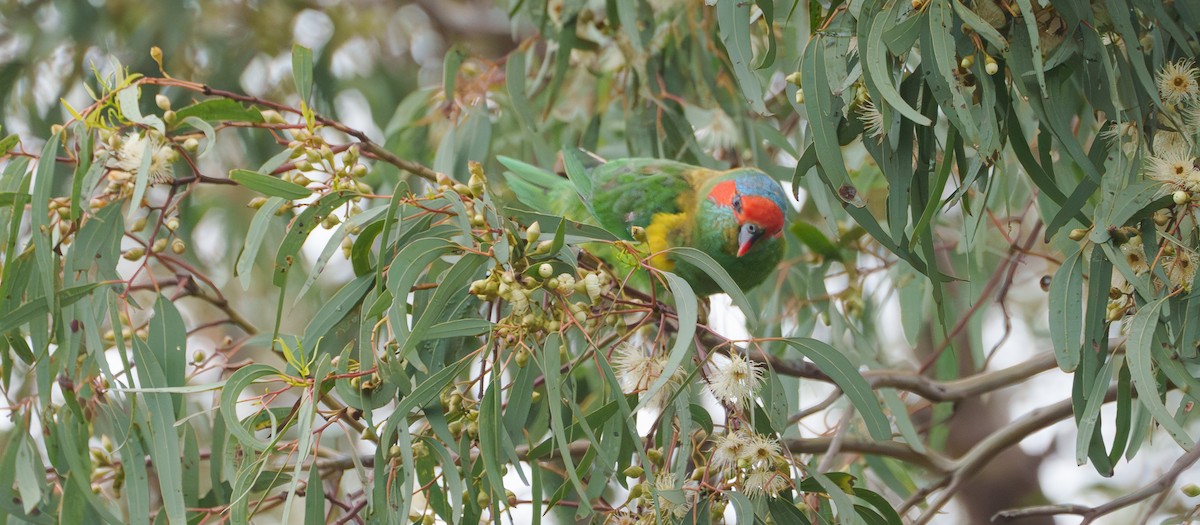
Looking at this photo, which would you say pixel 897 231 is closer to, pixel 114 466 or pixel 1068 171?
pixel 1068 171

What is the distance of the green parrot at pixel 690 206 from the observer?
265cm

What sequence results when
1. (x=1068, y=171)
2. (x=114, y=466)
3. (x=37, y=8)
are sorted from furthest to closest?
(x=37, y=8)
(x=114, y=466)
(x=1068, y=171)

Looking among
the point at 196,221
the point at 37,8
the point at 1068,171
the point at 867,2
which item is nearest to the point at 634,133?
the point at 1068,171

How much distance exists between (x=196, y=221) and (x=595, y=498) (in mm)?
2470

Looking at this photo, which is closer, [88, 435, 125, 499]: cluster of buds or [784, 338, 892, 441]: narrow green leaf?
[784, 338, 892, 441]: narrow green leaf

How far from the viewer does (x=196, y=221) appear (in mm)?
3703

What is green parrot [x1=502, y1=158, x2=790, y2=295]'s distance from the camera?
265cm

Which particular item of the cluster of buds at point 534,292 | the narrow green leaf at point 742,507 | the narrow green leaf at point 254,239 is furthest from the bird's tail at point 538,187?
the narrow green leaf at point 742,507

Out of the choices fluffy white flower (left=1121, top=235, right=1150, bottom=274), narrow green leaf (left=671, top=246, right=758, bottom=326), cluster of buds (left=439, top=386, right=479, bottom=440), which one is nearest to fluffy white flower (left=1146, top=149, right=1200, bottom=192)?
fluffy white flower (left=1121, top=235, right=1150, bottom=274)

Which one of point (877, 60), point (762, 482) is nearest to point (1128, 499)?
point (762, 482)

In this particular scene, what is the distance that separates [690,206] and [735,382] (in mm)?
1336

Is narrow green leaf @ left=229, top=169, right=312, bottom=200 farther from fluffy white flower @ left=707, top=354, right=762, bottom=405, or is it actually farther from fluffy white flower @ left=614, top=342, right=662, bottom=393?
fluffy white flower @ left=707, top=354, right=762, bottom=405

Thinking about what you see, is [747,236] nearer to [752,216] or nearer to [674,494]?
[752,216]

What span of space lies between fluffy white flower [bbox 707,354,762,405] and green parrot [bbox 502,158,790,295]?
1.00m
